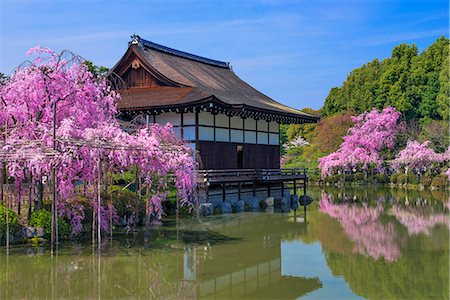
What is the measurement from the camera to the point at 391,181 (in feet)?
154

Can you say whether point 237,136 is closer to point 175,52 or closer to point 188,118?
point 188,118

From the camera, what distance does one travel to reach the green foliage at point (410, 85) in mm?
52062

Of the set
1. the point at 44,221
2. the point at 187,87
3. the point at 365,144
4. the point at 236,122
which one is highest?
the point at 187,87

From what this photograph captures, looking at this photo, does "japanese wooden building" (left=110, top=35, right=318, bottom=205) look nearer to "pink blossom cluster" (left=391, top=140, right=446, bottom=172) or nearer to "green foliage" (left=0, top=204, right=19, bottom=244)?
"green foliage" (left=0, top=204, right=19, bottom=244)

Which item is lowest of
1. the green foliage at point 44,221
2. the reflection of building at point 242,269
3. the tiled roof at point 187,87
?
the reflection of building at point 242,269

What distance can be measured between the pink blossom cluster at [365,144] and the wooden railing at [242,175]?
17542mm

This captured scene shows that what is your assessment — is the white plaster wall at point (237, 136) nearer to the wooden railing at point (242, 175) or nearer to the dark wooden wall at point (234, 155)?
the dark wooden wall at point (234, 155)

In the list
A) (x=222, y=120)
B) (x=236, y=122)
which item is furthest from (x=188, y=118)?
(x=236, y=122)

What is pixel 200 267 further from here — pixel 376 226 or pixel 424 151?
pixel 424 151

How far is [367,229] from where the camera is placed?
65.2 feet

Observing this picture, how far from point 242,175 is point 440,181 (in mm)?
21375

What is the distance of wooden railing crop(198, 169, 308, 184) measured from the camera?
2395 cm

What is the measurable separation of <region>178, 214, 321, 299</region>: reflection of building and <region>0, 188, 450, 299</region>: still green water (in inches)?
0.9

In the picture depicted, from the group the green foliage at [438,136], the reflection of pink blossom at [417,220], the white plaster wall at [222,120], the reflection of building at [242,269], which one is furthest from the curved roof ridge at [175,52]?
the green foliage at [438,136]
